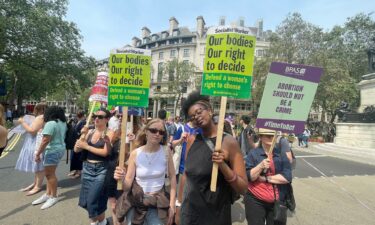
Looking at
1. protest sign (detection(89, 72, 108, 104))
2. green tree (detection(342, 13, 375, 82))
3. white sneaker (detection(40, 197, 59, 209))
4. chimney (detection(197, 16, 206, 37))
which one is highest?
chimney (detection(197, 16, 206, 37))

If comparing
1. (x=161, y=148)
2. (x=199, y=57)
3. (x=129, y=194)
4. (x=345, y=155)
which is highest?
(x=199, y=57)

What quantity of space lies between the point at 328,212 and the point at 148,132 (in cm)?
450

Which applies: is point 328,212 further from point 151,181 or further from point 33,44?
point 33,44

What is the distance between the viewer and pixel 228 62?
2943 mm

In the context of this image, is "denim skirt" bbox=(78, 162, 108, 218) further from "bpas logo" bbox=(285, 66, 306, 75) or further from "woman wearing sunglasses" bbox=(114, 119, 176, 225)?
"bpas logo" bbox=(285, 66, 306, 75)

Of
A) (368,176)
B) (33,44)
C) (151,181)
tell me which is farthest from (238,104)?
(151,181)

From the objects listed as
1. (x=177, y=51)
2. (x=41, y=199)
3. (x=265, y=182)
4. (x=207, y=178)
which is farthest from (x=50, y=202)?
(x=177, y=51)

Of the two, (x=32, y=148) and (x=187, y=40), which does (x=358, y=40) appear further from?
(x=32, y=148)

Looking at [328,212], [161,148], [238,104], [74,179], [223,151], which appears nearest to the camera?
[223,151]

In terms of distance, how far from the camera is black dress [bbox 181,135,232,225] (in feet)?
8.25

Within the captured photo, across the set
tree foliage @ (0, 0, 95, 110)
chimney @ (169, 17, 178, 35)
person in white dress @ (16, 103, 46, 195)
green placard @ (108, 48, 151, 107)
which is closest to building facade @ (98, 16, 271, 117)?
chimney @ (169, 17, 178, 35)

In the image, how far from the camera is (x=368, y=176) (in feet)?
34.1

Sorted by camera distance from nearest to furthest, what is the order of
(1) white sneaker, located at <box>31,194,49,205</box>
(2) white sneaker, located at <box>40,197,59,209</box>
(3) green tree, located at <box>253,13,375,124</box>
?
(2) white sneaker, located at <box>40,197,59,209</box> → (1) white sneaker, located at <box>31,194,49,205</box> → (3) green tree, located at <box>253,13,375,124</box>

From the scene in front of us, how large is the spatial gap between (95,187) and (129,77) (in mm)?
1663
